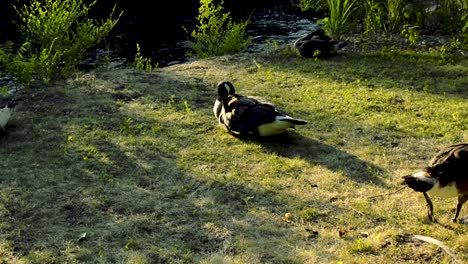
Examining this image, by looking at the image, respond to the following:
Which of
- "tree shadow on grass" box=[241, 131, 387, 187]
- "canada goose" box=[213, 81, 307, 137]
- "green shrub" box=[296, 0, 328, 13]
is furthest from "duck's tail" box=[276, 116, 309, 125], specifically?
"green shrub" box=[296, 0, 328, 13]

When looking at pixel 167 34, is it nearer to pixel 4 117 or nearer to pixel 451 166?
pixel 4 117

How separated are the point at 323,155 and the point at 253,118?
3.27 feet

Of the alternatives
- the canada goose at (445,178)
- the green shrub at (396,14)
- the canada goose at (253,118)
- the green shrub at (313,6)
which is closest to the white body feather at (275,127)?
the canada goose at (253,118)

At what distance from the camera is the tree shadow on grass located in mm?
6592

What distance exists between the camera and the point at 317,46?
1110 cm

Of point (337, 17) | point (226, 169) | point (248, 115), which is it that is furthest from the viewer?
point (337, 17)

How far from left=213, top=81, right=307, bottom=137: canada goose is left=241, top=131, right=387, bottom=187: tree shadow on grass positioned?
0.17 meters

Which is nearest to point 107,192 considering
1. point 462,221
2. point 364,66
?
point 462,221

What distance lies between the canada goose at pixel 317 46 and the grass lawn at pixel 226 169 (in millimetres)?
855

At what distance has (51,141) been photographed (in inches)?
298

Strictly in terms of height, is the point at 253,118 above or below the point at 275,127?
above

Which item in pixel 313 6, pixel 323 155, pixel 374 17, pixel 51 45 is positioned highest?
pixel 51 45

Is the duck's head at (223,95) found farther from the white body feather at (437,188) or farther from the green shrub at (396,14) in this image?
the green shrub at (396,14)

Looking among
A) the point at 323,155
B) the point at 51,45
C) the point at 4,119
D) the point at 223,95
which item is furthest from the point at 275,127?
the point at 51,45
